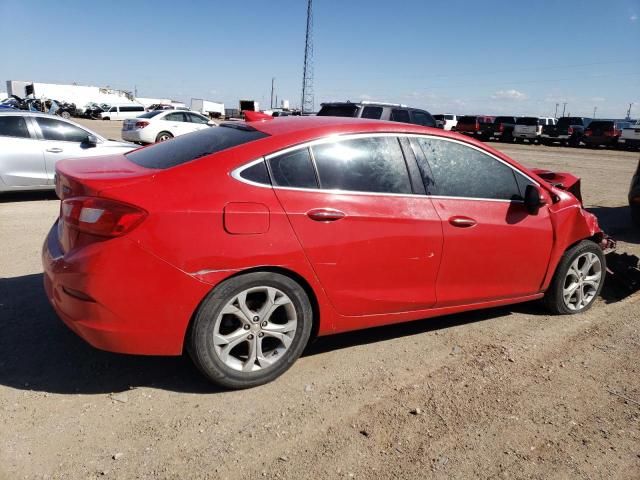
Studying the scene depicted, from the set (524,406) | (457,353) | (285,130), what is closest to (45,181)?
(285,130)

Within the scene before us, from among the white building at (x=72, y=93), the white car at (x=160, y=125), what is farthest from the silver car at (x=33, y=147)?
the white building at (x=72, y=93)

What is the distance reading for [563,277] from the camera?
423cm

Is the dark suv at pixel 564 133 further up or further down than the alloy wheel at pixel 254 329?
further up

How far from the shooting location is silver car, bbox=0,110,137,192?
8070 mm

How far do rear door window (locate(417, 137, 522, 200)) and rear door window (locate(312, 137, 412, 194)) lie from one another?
0.67 ft

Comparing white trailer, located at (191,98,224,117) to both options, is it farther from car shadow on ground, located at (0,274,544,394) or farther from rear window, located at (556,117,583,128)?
car shadow on ground, located at (0,274,544,394)

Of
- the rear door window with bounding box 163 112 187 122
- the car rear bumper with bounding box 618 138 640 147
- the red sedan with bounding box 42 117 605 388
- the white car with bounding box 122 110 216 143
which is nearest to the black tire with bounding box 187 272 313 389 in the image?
the red sedan with bounding box 42 117 605 388

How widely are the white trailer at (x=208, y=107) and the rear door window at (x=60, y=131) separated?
223ft

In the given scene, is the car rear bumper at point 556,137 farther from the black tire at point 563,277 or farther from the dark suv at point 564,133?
the black tire at point 563,277

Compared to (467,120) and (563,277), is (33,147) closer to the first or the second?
(563,277)

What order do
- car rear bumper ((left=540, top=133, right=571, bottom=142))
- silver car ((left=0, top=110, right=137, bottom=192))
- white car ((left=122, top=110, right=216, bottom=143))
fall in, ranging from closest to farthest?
silver car ((left=0, top=110, right=137, bottom=192))
white car ((left=122, top=110, right=216, bottom=143))
car rear bumper ((left=540, top=133, right=571, bottom=142))

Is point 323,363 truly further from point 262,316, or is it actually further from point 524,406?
point 524,406

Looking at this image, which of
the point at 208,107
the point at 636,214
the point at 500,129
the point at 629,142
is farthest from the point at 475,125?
the point at 208,107

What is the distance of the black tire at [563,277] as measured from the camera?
13.8 feet
